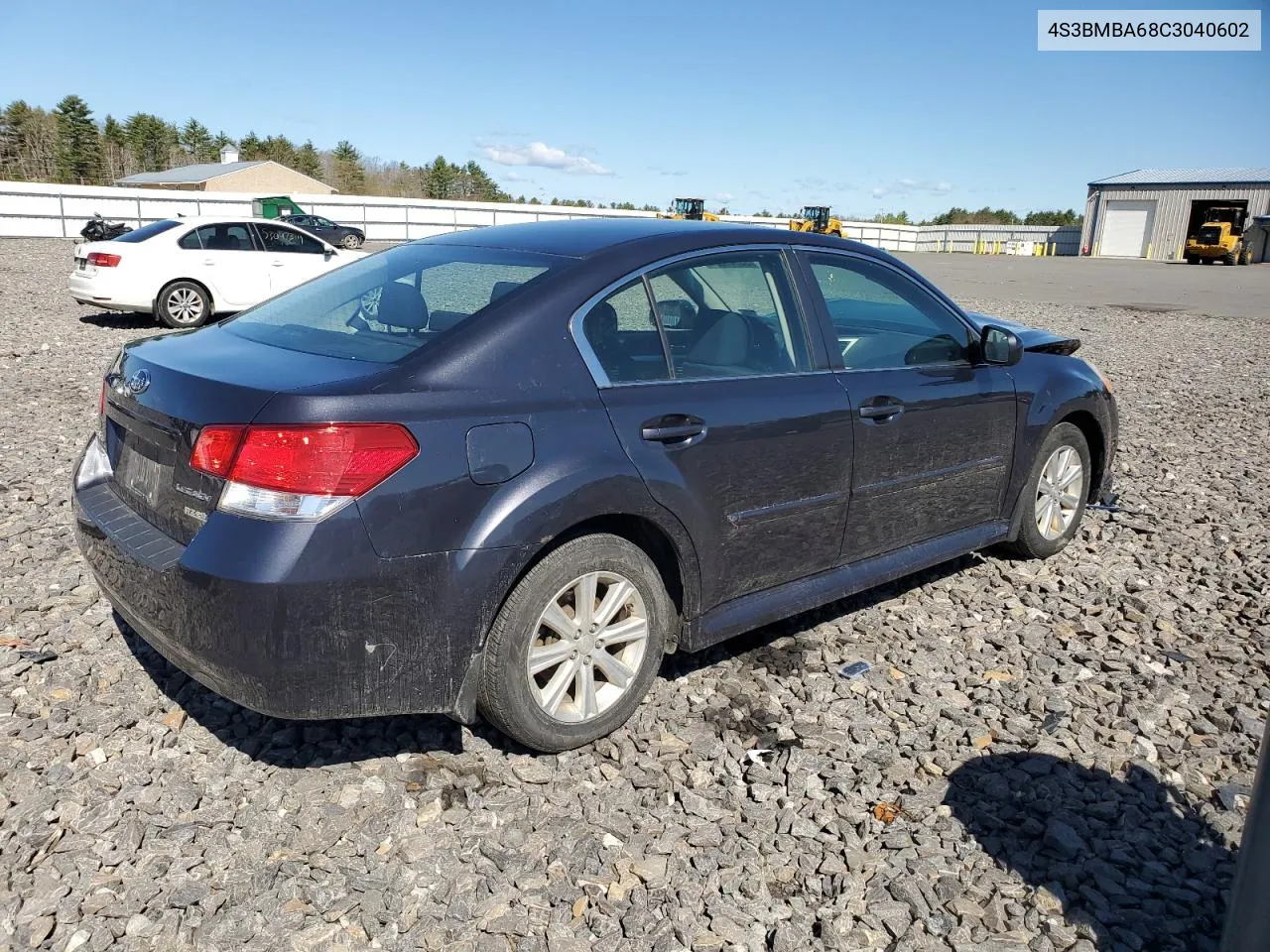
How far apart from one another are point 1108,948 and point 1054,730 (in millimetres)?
1127

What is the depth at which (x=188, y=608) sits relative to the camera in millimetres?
2740

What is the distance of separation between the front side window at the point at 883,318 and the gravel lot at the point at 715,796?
1.19 m

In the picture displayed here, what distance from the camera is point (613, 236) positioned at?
3598 mm

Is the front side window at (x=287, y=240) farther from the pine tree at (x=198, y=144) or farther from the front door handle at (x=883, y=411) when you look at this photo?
the pine tree at (x=198, y=144)

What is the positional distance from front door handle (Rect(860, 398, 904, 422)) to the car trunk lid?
1923 millimetres

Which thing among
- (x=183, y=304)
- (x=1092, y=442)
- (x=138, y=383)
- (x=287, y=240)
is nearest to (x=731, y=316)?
(x=138, y=383)

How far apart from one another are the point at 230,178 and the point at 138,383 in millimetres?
76069

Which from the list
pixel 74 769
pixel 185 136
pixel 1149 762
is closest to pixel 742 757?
pixel 1149 762

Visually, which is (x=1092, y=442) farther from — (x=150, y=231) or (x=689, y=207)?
(x=689, y=207)

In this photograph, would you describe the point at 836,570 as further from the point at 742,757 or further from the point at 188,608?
the point at 188,608

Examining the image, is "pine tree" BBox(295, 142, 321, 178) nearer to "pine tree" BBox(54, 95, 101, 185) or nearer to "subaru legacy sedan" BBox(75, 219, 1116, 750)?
"pine tree" BBox(54, 95, 101, 185)

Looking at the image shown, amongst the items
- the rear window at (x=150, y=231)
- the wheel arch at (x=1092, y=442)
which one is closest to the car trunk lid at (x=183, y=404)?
the wheel arch at (x=1092, y=442)

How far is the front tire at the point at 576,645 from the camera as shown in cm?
299

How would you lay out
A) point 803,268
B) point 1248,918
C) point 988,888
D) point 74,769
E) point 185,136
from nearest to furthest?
point 1248,918, point 988,888, point 74,769, point 803,268, point 185,136
